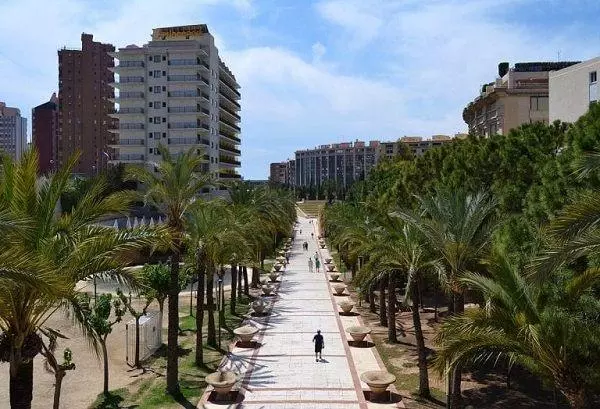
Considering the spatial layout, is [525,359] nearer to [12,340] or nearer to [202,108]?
[12,340]

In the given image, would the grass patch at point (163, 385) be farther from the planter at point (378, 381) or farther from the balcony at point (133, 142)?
the balcony at point (133, 142)

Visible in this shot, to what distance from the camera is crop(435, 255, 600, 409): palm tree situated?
35.4 feet

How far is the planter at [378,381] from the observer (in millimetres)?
17422

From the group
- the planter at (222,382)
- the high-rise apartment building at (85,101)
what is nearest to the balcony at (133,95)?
the high-rise apartment building at (85,101)

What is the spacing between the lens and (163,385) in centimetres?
1959

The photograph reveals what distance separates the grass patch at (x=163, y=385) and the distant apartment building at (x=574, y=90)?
1937 cm

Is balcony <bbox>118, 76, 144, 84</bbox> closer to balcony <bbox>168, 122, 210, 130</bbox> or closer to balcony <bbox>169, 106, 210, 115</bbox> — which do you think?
balcony <bbox>169, 106, 210, 115</bbox>

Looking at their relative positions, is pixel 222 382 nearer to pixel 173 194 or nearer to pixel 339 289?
pixel 173 194

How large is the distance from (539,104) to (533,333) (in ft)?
133

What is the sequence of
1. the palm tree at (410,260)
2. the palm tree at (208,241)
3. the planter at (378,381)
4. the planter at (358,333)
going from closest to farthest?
the planter at (378,381), the palm tree at (410,260), the palm tree at (208,241), the planter at (358,333)

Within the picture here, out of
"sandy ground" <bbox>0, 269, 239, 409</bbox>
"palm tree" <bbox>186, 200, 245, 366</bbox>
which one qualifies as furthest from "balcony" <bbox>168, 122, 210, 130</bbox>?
"palm tree" <bbox>186, 200, 245, 366</bbox>

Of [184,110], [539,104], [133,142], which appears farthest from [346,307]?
[133,142]

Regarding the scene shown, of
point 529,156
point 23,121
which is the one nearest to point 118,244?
point 529,156

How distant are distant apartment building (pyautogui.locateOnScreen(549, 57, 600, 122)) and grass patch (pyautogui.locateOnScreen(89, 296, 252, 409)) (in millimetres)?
19373
